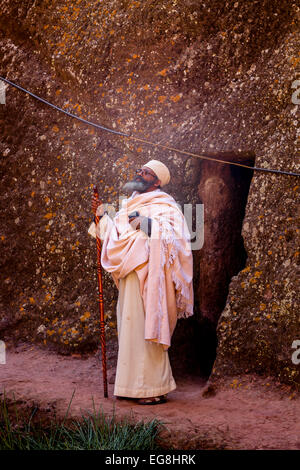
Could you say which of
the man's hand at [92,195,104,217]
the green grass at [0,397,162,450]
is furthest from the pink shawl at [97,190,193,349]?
the green grass at [0,397,162,450]

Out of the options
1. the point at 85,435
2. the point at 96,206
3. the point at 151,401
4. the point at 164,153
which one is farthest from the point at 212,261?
the point at 85,435

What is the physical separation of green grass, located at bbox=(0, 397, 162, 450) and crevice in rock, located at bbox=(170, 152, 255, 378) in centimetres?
177

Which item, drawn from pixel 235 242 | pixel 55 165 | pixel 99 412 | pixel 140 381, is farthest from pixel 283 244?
pixel 55 165

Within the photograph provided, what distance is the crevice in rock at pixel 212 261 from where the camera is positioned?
6.67 metres

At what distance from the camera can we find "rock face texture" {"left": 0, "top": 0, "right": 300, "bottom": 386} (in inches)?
234

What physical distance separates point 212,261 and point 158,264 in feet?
3.95

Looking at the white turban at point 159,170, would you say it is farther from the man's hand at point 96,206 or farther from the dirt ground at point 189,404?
the dirt ground at point 189,404

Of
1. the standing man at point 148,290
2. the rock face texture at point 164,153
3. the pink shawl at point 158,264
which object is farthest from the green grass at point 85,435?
the rock face texture at point 164,153

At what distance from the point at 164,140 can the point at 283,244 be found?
1932 mm

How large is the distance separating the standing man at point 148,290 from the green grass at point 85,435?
2.05 feet

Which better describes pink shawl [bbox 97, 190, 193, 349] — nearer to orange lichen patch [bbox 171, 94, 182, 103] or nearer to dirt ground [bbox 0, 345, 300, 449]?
dirt ground [bbox 0, 345, 300, 449]

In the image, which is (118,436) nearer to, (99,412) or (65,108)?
(99,412)
